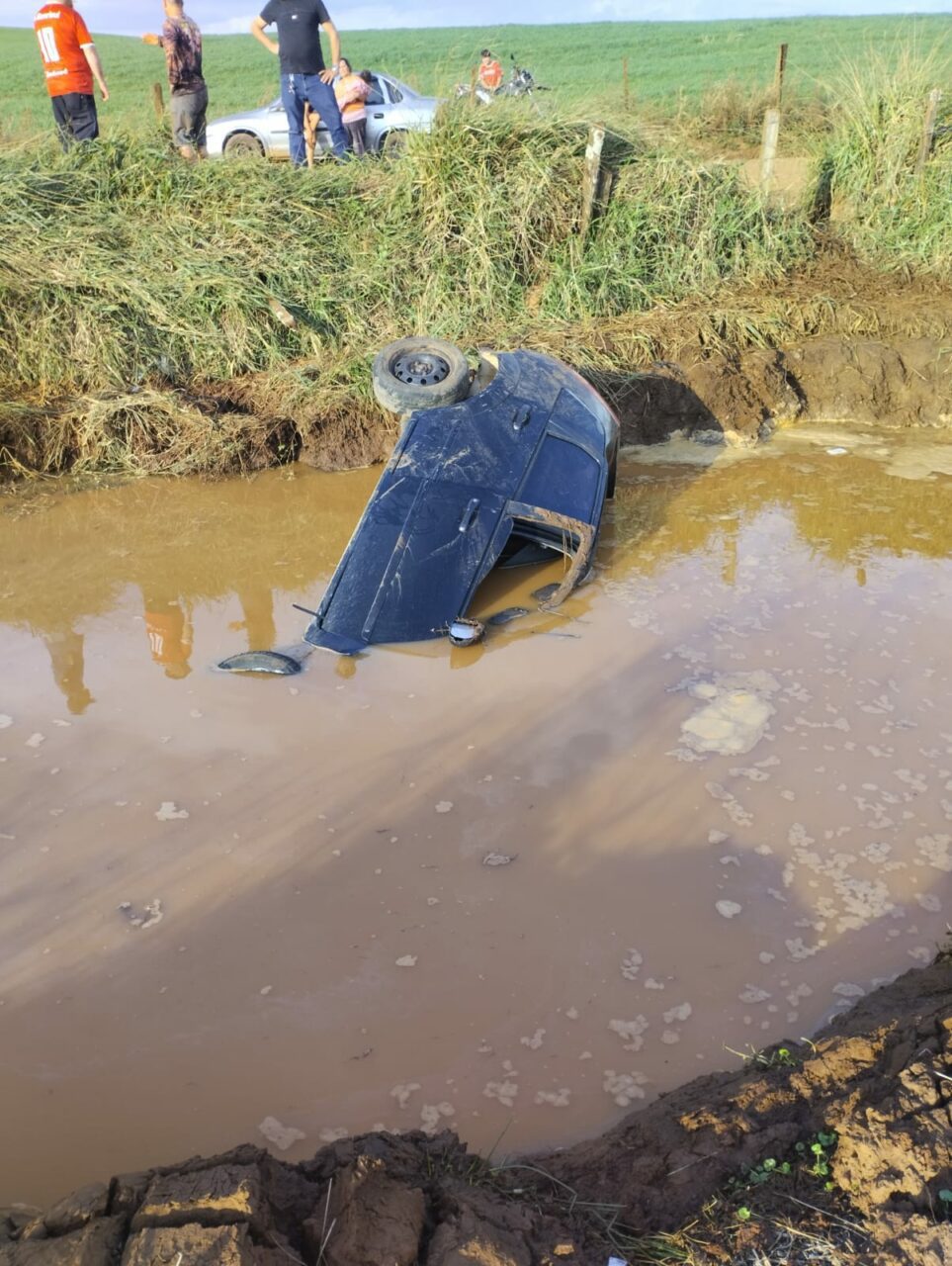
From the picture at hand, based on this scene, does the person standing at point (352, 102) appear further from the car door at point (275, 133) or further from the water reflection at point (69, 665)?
the water reflection at point (69, 665)

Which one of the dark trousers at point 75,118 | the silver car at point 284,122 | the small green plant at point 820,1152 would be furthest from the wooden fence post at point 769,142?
the small green plant at point 820,1152

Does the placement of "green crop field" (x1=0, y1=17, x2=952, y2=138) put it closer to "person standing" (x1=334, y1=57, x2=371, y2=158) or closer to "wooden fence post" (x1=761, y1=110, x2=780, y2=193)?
"wooden fence post" (x1=761, y1=110, x2=780, y2=193)

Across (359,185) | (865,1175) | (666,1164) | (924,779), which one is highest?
(359,185)

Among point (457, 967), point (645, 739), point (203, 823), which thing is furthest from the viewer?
point (645, 739)

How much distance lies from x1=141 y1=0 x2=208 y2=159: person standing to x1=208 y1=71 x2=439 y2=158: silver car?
2.18 metres

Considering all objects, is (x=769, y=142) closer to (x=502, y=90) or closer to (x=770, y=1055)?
(x=502, y=90)

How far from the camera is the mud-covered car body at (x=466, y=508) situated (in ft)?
19.2

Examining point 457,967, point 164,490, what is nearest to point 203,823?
point 457,967

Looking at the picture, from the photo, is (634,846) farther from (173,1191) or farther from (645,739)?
(173,1191)

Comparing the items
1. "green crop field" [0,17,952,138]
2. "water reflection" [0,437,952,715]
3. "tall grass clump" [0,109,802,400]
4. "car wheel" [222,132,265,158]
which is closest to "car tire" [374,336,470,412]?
"water reflection" [0,437,952,715]

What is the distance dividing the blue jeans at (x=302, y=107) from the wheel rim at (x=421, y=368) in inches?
203

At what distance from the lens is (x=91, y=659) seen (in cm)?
592

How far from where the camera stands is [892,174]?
10.6 metres

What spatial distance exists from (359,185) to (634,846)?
320 inches
